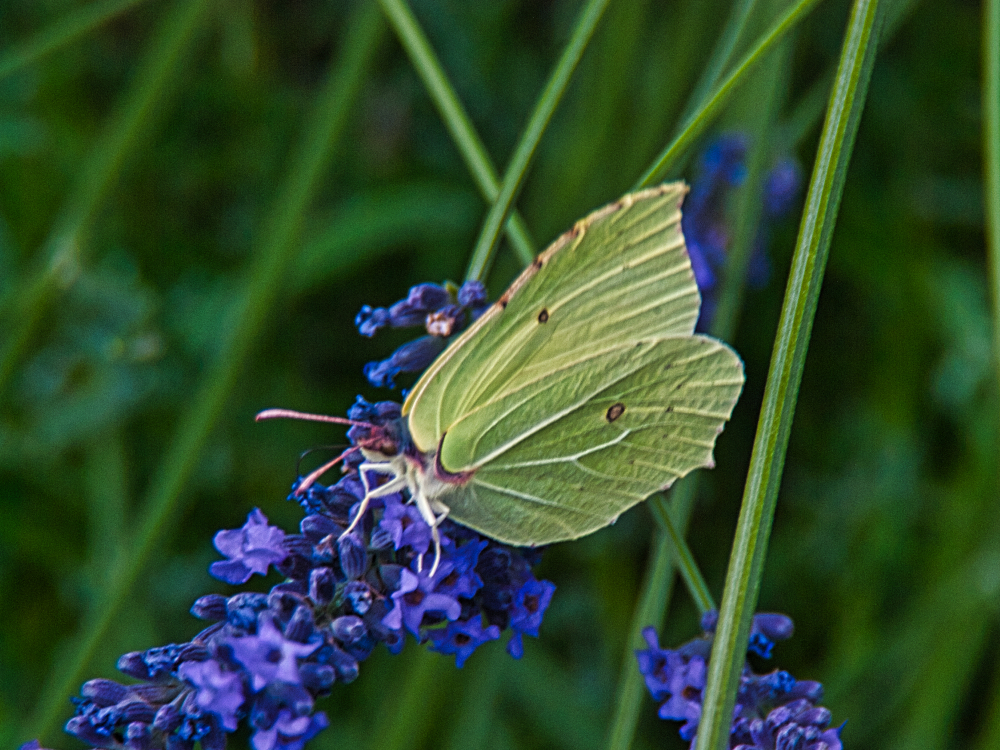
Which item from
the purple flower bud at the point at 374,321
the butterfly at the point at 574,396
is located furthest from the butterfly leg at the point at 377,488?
the purple flower bud at the point at 374,321

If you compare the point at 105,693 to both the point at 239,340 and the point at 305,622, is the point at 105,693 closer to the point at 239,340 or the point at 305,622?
the point at 305,622

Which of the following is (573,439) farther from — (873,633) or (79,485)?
(79,485)

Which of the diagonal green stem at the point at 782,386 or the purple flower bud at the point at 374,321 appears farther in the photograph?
the purple flower bud at the point at 374,321

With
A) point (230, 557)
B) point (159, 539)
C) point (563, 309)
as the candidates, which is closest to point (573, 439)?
point (563, 309)

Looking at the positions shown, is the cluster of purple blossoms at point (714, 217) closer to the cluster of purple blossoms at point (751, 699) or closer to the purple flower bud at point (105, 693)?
the cluster of purple blossoms at point (751, 699)

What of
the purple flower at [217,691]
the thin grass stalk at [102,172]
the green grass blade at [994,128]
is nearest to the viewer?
the purple flower at [217,691]

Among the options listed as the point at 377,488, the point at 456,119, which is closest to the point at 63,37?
the point at 456,119
